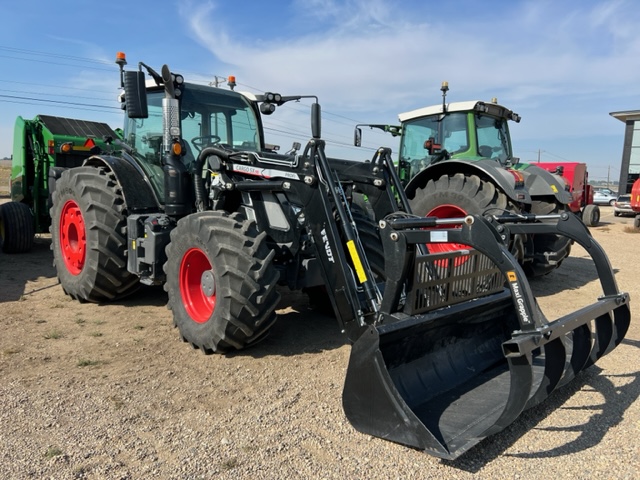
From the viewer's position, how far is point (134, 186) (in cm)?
551

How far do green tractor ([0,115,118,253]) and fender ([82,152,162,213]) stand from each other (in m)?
3.25

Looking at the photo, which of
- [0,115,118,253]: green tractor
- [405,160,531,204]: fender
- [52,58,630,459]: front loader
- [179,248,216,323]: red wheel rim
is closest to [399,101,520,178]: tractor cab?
[405,160,531,204]: fender

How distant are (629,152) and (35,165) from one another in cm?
3017

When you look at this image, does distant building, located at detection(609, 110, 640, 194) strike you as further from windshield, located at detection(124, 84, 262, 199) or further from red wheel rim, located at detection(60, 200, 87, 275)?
red wheel rim, located at detection(60, 200, 87, 275)

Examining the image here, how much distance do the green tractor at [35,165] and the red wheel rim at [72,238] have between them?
271cm

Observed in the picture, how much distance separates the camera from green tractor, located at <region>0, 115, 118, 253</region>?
8.57 metres

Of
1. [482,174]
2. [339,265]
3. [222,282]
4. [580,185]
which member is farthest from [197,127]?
[580,185]

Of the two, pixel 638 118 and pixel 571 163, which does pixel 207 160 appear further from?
pixel 638 118

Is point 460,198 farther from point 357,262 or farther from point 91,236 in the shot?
point 91,236

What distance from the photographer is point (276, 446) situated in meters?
2.97

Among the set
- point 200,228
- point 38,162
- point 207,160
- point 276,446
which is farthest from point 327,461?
point 38,162

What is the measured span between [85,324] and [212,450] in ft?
9.44

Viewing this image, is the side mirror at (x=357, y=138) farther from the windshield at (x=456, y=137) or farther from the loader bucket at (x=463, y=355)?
the loader bucket at (x=463, y=355)

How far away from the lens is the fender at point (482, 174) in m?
6.51
